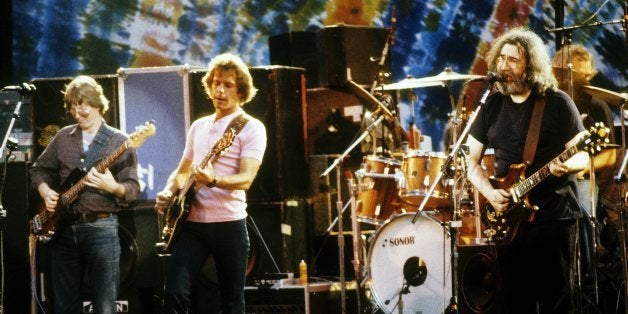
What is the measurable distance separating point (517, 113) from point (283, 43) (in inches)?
193

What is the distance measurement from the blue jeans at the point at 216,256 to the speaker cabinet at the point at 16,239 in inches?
126

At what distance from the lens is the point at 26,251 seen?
7.98 meters

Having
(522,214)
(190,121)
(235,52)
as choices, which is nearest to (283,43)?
(235,52)

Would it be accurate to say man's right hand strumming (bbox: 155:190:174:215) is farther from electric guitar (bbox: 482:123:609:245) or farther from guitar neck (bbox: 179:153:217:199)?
electric guitar (bbox: 482:123:609:245)

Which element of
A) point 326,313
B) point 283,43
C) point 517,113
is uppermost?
point 283,43

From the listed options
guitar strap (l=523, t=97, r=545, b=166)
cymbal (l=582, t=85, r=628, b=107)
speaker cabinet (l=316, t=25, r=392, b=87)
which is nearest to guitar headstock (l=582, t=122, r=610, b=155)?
guitar strap (l=523, t=97, r=545, b=166)

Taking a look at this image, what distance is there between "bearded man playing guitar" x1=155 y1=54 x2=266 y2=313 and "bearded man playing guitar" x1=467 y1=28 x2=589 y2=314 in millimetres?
1376

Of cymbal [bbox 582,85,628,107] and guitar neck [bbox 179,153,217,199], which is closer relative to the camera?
guitar neck [bbox 179,153,217,199]

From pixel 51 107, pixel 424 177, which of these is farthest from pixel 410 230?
pixel 51 107

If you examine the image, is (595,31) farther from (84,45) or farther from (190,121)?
(84,45)

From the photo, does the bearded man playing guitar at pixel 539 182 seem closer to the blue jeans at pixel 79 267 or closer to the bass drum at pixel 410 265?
the bass drum at pixel 410 265

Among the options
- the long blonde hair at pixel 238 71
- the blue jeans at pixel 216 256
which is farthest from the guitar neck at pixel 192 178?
the long blonde hair at pixel 238 71

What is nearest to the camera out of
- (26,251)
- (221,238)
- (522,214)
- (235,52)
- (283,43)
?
(522,214)

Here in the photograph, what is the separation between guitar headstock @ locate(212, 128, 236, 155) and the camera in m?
5.32
